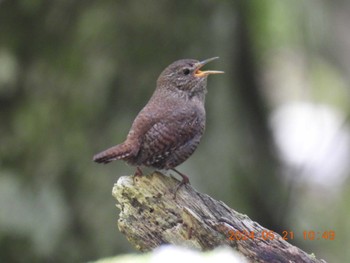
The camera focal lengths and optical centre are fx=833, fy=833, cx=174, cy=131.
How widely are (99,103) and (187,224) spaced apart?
3817mm

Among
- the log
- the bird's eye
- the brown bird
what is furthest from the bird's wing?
the bird's eye

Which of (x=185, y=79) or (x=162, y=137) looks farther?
(x=185, y=79)

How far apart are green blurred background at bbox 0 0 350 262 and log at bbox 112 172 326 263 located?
303cm

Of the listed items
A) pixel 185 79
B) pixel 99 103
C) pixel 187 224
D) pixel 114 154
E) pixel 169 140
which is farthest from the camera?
pixel 99 103

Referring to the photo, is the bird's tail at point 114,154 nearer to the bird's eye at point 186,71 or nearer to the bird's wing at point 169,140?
the bird's wing at point 169,140

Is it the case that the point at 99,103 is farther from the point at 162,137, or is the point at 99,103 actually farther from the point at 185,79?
the point at 162,137

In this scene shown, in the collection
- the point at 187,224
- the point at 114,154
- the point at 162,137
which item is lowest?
the point at 187,224

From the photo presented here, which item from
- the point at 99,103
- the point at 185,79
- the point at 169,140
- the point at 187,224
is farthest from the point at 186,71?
the point at 99,103

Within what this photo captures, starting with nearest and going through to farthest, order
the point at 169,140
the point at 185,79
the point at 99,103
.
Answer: the point at 169,140 → the point at 185,79 → the point at 99,103

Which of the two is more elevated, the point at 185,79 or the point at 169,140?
the point at 185,79

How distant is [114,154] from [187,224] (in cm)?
61

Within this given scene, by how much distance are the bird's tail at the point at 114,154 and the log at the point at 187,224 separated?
0.16 metres

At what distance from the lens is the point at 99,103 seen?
725 centimetres

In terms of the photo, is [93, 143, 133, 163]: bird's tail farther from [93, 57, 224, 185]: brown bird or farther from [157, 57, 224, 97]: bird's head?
[157, 57, 224, 97]: bird's head
